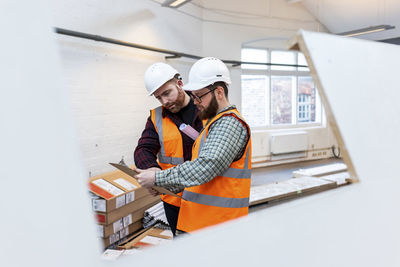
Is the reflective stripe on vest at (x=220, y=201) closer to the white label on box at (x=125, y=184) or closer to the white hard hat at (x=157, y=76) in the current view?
the white hard hat at (x=157, y=76)

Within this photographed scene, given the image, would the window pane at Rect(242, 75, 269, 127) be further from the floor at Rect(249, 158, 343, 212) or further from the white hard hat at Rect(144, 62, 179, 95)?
the white hard hat at Rect(144, 62, 179, 95)

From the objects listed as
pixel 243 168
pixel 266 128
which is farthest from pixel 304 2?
pixel 243 168

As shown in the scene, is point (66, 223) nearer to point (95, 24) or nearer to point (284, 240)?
point (284, 240)

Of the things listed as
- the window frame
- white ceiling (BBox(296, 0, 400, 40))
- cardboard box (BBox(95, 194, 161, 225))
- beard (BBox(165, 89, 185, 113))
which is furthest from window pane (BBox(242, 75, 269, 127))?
beard (BBox(165, 89, 185, 113))

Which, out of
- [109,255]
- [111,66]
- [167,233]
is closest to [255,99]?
[111,66]

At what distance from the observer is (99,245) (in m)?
0.33

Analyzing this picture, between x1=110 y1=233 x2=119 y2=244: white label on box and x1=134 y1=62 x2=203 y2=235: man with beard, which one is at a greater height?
x1=134 y1=62 x2=203 y2=235: man with beard

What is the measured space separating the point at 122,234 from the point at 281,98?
19.0 feet

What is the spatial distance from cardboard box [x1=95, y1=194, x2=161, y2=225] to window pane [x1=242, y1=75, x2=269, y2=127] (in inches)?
165

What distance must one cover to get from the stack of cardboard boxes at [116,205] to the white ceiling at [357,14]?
201 inches

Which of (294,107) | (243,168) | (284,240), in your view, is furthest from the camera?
(294,107)

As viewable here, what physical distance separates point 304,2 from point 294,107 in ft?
8.64

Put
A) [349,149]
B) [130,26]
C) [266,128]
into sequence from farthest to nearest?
[266,128]
[130,26]
[349,149]

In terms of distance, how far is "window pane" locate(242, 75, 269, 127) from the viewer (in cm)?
700
